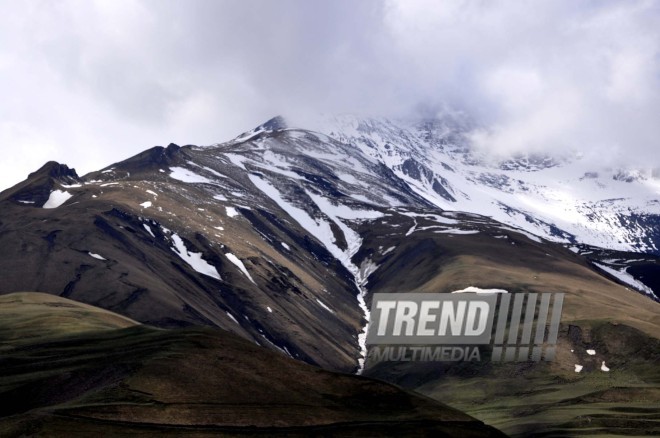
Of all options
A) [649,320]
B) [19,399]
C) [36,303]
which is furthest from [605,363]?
[19,399]

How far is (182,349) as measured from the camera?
295 ft

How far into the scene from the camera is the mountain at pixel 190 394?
71.6 metres

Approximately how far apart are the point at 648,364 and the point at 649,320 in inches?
1467

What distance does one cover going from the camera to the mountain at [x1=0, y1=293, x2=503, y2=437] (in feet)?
235
